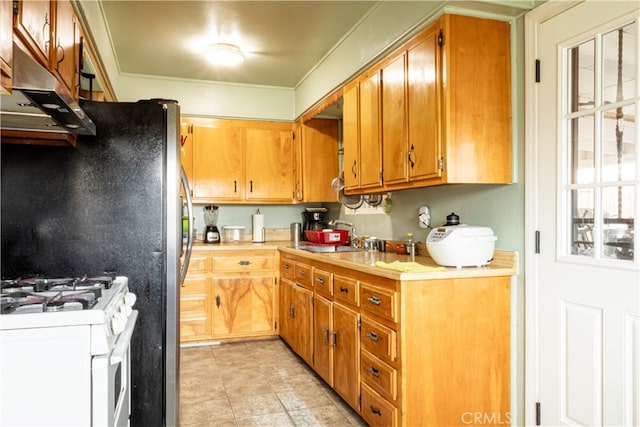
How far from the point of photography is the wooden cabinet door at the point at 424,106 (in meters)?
2.19

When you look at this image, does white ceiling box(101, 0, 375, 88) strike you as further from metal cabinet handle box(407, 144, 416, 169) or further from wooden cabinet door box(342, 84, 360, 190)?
metal cabinet handle box(407, 144, 416, 169)

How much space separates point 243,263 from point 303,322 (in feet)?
3.24

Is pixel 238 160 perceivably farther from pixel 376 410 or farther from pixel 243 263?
pixel 376 410

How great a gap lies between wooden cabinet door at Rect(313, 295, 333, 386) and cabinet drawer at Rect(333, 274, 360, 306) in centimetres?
17

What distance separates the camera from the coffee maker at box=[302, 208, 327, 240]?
4637 millimetres

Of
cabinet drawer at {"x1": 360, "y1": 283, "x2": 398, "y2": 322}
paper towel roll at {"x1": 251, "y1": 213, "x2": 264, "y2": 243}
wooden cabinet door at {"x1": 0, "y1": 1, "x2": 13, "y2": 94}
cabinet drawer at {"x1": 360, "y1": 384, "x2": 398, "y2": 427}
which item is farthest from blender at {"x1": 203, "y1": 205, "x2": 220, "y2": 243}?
wooden cabinet door at {"x1": 0, "y1": 1, "x2": 13, "y2": 94}

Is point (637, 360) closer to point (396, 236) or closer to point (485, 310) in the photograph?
point (485, 310)

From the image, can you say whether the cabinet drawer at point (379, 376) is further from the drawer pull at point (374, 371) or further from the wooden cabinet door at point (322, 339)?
the wooden cabinet door at point (322, 339)

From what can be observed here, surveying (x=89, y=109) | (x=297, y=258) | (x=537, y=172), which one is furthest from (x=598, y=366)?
(x=89, y=109)

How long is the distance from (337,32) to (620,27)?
77.0 inches

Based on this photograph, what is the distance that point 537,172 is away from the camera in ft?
6.82

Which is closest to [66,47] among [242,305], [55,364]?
[55,364]

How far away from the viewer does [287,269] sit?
3.88m

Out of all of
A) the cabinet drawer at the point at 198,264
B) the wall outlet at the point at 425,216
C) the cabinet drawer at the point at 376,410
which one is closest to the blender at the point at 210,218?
the cabinet drawer at the point at 198,264
